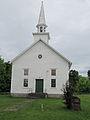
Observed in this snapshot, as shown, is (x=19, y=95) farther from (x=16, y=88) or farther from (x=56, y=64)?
(x=56, y=64)

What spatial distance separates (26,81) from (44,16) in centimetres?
1219

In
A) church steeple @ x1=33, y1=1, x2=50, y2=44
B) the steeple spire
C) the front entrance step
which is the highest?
the steeple spire

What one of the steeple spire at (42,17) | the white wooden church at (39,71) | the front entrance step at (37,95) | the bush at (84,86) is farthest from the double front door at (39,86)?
the bush at (84,86)

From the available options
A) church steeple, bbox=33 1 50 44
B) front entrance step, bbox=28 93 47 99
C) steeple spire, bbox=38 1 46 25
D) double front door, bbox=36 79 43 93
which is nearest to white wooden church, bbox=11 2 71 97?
double front door, bbox=36 79 43 93

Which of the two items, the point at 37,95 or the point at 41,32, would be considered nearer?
the point at 37,95

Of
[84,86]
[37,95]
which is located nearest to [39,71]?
[37,95]

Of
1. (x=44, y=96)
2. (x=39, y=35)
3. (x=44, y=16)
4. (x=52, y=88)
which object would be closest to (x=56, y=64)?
(x=52, y=88)

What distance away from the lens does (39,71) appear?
66.4ft

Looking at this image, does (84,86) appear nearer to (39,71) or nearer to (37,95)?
(39,71)

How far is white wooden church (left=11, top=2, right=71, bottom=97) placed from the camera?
19828 mm

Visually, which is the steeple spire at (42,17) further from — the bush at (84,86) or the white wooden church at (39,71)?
the bush at (84,86)

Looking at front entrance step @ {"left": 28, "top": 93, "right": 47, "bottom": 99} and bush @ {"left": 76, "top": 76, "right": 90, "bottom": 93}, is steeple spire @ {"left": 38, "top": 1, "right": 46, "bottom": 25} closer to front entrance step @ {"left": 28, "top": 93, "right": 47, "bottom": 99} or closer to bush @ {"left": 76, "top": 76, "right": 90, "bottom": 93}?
front entrance step @ {"left": 28, "top": 93, "right": 47, "bottom": 99}

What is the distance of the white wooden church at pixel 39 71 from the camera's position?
65.1ft

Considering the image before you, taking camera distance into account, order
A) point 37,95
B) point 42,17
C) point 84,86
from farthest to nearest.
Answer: point 84,86, point 42,17, point 37,95
